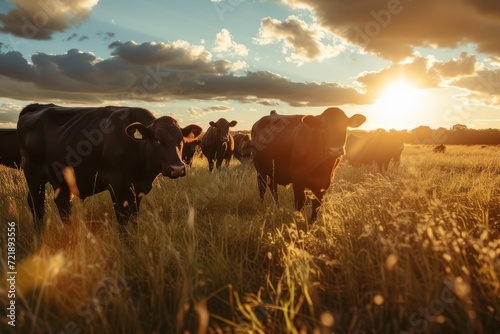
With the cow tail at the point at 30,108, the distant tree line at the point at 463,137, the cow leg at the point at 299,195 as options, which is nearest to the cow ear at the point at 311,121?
the cow leg at the point at 299,195

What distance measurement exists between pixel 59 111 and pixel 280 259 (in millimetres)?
4371

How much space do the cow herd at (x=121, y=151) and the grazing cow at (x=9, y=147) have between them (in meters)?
4.20

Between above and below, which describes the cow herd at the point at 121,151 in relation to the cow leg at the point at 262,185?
above

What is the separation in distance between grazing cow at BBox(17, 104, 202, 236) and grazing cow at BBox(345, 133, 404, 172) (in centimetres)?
1357

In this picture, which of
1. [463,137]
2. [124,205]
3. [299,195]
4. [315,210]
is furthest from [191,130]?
[463,137]

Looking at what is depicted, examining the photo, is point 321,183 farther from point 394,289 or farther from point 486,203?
point 394,289

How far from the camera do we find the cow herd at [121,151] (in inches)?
193

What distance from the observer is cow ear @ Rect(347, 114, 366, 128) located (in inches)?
238

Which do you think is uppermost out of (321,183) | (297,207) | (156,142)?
(156,142)

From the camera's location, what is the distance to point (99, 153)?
16.7ft

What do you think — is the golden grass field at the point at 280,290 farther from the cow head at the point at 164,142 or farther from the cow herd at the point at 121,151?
the cow herd at the point at 121,151

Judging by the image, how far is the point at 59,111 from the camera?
5.66 meters

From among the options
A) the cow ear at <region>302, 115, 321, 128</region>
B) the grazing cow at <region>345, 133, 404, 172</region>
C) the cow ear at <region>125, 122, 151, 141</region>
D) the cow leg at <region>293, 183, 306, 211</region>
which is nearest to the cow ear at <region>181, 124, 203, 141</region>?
the cow ear at <region>125, 122, 151, 141</region>

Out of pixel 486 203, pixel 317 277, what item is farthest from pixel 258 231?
pixel 486 203
